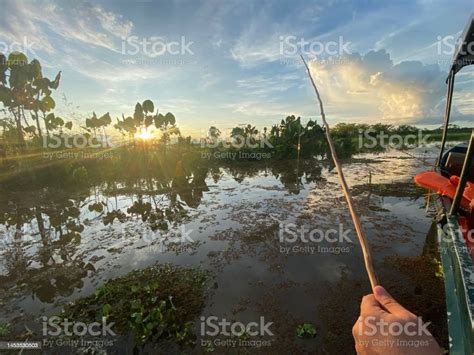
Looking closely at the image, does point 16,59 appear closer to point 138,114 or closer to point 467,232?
point 138,114

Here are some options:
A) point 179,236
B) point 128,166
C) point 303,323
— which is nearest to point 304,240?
point 303,323

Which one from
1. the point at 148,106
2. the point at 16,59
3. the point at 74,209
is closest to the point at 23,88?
the point at 16,59

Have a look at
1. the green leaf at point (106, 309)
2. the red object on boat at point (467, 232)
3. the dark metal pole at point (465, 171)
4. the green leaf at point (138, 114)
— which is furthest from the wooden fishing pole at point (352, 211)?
the green leaf at point (138, 114)

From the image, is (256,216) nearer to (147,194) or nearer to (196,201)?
(196,201)

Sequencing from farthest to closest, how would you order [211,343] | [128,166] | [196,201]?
[128,166], [196,201], [211,343]

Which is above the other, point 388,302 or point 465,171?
point 465,171

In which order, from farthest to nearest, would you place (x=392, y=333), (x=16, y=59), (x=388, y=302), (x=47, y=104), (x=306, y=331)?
1. (x=47, y=104)
2. (x=16, y=59)
3. (x=306, y=331)
4. (x=388, y=302)
5. (x=392, y=333)

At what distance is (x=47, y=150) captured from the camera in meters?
24.9

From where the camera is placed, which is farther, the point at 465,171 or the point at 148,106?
the point at 148,106

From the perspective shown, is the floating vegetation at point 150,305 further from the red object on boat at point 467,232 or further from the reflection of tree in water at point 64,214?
the red object on boat at point 467,232

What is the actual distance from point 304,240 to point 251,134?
29027 millimetres

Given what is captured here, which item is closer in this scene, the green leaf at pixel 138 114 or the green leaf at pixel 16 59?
the green leaf at pixel 16 59

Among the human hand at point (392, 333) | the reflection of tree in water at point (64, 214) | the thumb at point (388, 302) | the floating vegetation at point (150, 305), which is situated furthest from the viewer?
the reflection of tree in water at point (64, 214)

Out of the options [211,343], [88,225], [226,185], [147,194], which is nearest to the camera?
[211,343]
